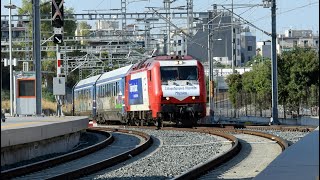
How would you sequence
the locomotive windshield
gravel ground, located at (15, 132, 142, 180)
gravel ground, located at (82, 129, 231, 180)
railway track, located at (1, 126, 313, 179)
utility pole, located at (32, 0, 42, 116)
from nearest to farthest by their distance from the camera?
railway track, located at (1, 126, 313, 179) < gravel ground, located at (82, 129, 231, 180) < gravel ground, located at (15, 132, 142, 180) < utility pole, located at (32, 0, 42, 116) < the locomotive windshield

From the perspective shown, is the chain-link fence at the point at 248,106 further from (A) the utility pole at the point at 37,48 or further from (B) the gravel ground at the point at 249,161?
(A) the utility pole at the point at 37,48

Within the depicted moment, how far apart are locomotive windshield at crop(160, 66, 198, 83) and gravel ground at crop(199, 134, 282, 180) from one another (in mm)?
8679

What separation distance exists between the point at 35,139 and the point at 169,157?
130 inches

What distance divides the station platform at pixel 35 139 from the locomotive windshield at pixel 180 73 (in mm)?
9221

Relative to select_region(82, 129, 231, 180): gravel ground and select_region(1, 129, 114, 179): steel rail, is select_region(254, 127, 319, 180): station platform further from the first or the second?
select_region(1, 129, 114, 179): steel rail

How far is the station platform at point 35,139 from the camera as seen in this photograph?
15.7 metres

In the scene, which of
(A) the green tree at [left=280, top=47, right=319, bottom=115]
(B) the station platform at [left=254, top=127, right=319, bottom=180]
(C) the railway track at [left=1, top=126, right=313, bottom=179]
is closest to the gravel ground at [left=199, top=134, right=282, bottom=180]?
(C) the railway track at [left=1, top=126, right=313, bottom=179]

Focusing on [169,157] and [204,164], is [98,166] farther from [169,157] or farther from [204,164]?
[169,157]

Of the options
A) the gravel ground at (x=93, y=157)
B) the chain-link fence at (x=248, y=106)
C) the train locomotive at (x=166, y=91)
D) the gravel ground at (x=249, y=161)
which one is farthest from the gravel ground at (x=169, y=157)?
the chain-link fence at (x=248, y=106)

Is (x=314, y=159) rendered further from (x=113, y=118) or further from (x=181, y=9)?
(x=181, y=9)

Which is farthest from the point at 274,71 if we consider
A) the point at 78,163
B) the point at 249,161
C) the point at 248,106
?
the point at 78,163

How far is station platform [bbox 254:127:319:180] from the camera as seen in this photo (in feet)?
31.4

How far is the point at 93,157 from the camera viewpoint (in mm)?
18938

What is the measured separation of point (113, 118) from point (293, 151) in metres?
29.9
